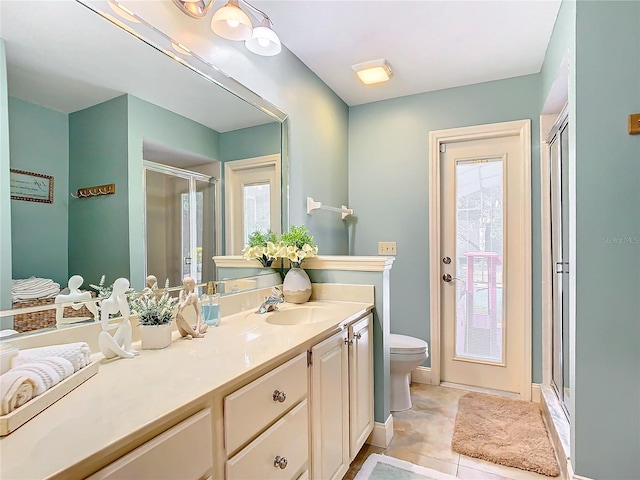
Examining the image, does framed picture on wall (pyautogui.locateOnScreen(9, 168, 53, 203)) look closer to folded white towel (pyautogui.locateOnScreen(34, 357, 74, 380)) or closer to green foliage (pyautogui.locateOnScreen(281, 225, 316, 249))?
folded white towel (pyautogui.locateOnScreen(34, 357, 74, 380))

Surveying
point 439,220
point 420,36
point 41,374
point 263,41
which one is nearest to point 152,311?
point 41,374

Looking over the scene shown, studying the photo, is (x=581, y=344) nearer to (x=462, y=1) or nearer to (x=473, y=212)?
(x=473, y=212)

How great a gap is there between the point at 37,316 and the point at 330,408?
42.8 inches

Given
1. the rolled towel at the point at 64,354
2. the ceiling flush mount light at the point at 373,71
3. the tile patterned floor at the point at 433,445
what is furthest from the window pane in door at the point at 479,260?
the rolled towel at the point at 64,354

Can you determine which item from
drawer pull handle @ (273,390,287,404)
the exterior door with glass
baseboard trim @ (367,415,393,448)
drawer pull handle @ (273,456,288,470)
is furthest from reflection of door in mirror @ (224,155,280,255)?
the exterior door with glass

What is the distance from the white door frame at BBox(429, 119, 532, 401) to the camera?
261 centimetres

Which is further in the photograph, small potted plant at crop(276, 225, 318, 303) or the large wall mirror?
small potted plant at crop(276, 225, 318, 303)

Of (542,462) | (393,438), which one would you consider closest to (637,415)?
(542,462)

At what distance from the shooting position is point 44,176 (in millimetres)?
1026

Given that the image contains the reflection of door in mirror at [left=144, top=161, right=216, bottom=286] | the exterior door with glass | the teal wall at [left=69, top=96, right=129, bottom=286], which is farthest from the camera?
the exterior door with glass

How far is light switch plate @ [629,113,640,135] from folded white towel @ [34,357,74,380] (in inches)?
82.5

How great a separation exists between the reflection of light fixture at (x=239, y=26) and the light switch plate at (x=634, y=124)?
160 cm

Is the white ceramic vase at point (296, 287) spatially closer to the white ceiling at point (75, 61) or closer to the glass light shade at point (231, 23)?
the white ceiling at point (75, 61)

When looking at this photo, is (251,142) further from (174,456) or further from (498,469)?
(498,469)
